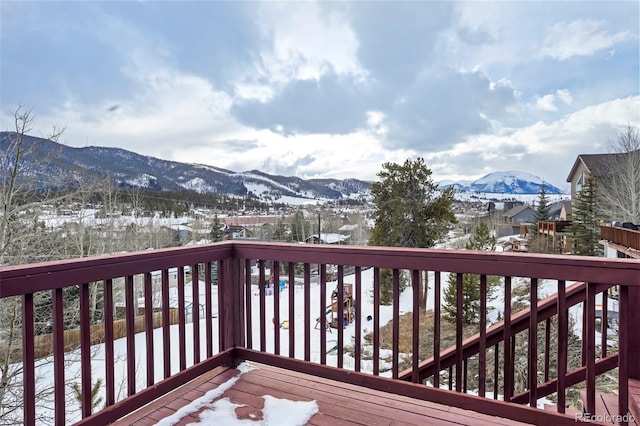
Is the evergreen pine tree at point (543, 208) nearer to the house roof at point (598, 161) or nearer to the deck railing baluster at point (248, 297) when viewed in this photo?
the house roof at point (598, 161)

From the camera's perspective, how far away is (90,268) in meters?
1.70

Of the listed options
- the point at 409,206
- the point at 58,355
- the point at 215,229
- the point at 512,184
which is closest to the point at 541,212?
the point at 512,184

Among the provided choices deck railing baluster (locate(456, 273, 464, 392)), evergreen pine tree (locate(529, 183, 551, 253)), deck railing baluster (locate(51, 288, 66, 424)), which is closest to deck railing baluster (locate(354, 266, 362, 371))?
deck railing baluster (locate(456, 273, 464, 392))

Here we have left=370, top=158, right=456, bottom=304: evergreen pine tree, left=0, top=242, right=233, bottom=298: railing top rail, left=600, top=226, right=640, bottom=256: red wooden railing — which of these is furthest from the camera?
left=370, top=158, right=456, bottom=304: evergreen pine tree

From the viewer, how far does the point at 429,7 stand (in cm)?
618

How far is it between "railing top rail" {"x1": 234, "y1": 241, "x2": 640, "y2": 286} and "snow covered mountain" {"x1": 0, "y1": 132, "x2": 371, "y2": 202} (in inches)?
365

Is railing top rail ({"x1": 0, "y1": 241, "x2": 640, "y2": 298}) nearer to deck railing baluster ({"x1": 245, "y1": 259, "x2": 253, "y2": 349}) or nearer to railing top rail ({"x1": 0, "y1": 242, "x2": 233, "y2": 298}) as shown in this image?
railing top rail ({"x1": 0, "y1": 242, "x2": 233, "y2": 298})

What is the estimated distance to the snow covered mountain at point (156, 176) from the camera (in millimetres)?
9039

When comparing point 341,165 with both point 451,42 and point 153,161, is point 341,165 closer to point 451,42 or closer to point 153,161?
point 153,161

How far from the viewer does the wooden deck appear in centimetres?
182

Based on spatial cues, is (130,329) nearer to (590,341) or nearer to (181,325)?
(181,325)

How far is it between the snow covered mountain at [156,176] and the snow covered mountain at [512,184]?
8.59 metres

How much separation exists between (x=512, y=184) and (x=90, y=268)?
26.8 meters

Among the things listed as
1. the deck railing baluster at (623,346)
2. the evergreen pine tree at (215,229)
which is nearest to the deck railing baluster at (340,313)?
the deck railing baluster at (623,346)
